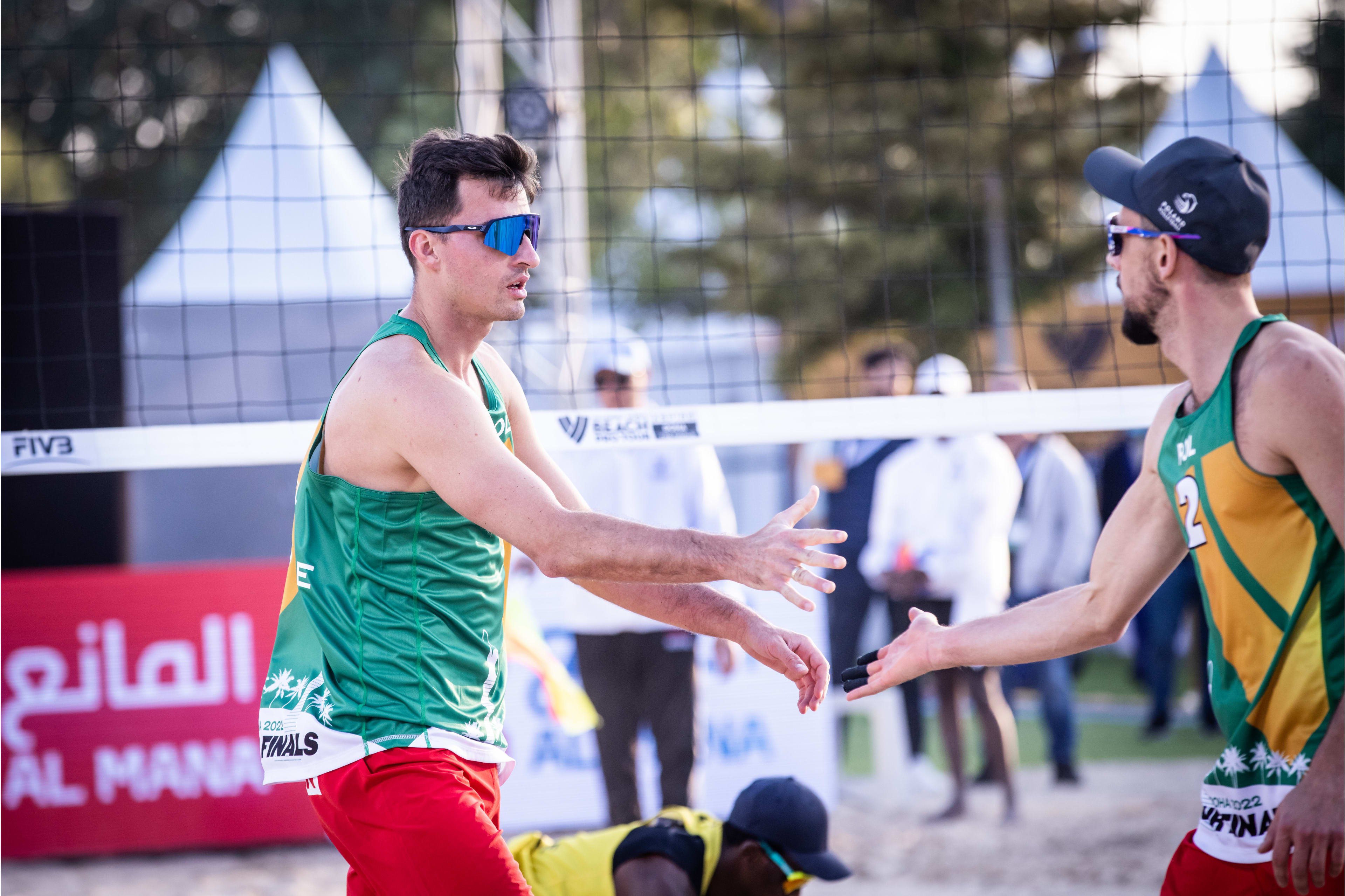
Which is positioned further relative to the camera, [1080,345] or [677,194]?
[677,194]

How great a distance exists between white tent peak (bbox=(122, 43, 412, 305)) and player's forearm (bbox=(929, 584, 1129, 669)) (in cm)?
580

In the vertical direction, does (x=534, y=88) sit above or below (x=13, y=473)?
above

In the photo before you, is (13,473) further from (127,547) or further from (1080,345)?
(1080,345)

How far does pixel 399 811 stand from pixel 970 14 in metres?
14.5

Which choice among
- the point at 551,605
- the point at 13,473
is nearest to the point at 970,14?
the point at 551,605

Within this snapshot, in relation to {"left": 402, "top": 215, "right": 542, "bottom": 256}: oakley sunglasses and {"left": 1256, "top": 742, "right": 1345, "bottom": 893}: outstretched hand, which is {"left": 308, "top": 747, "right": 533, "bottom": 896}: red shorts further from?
{"left": 1256, "top": 742, "right": 1345, "bottom": 893}: outstretched hand

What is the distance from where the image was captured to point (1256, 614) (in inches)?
85.0

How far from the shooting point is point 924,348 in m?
15.3

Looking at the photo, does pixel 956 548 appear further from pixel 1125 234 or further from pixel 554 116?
pixel 1125 234

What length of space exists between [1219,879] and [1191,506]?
28.7 inches

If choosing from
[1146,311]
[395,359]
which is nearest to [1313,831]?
[1146,311]

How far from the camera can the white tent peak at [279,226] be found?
25.6 feet

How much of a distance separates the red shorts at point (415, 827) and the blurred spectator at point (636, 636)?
275 cm

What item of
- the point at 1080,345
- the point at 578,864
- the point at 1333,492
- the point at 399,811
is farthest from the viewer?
the point at 1080,345
